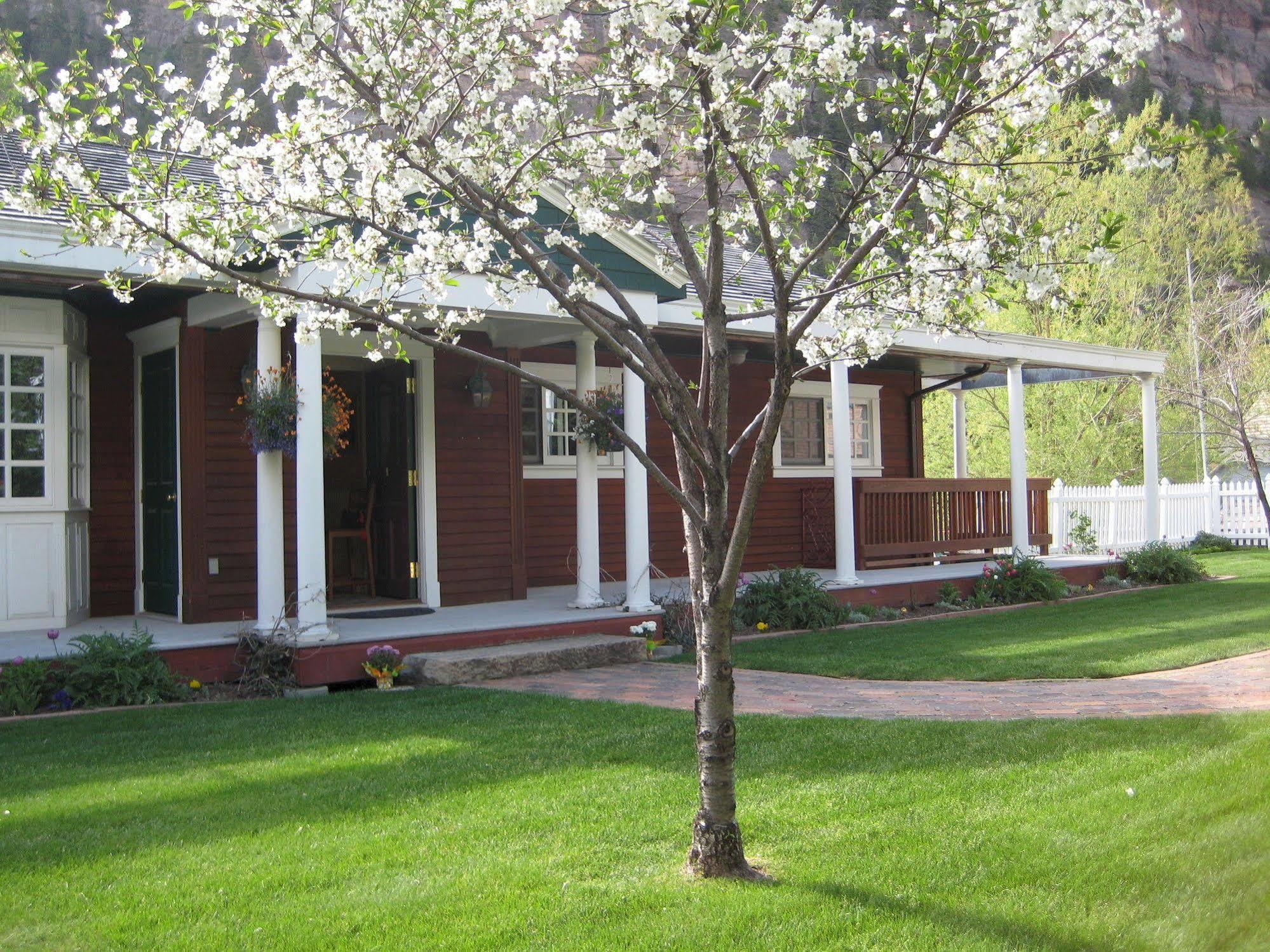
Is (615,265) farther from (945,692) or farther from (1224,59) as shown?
(1224,59)

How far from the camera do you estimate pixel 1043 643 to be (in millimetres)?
9312

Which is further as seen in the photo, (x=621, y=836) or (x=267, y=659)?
(x=267, y=659)

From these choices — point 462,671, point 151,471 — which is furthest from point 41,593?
point 462,671

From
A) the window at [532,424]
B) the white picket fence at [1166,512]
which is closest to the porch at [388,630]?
the window at [532,424]

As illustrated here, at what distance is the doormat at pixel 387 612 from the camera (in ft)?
30.9

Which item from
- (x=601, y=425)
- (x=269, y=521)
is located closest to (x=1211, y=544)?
(x=601, y=425)

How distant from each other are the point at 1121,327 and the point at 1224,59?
4223 centimetres

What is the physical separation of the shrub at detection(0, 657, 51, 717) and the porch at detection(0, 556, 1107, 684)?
8.7 inches

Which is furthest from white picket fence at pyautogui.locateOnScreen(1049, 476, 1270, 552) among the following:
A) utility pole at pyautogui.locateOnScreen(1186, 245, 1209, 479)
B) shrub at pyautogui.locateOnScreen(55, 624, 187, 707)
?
shrub at pyautogui.locateOnScreen(55, 624, 187, 707)

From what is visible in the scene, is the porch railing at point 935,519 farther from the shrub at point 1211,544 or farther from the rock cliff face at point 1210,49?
the rock cliff face at point 1210,49

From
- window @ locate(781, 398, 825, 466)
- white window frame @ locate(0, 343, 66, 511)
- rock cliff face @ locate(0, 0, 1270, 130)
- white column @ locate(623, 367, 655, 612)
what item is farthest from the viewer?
rock cliff face @ locate(0, 0, 1270, 130)

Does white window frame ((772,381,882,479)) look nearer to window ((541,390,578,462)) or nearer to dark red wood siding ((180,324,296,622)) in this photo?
window ((541,390,578,462))

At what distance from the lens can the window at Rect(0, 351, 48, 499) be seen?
8258 millimetres

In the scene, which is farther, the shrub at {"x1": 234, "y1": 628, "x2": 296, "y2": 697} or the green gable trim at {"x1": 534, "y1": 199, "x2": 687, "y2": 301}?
the green gable trim at {"x1": 534, "y1": 199, "x2": 687, "y2": 301}
